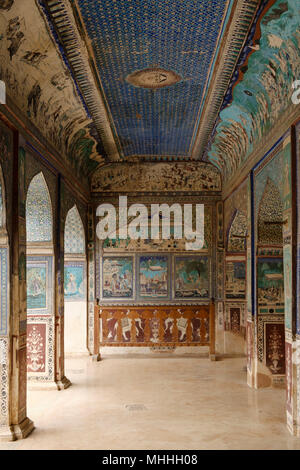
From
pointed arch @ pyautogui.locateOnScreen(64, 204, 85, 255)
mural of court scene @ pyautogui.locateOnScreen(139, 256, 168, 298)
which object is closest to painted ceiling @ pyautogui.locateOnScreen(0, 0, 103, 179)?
pointed arch @ pyautogui.locateOnScreen(64, 204, 85, 255)

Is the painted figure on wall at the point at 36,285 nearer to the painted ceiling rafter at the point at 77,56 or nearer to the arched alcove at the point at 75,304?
the painted ceiling rafter at the point at 77,56

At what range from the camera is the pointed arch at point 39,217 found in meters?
8.36

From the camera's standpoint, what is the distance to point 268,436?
6039mm

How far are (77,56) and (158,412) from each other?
535 cm

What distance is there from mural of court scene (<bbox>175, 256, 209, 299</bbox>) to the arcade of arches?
38mm

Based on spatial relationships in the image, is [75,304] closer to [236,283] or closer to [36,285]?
[36,285]

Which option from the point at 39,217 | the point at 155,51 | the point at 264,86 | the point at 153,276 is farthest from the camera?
the point at 153,276

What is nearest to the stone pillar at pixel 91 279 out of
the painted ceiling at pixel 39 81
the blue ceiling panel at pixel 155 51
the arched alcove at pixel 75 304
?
the arched alcove at pixel 75 304

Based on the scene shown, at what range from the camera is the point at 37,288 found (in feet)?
28.5

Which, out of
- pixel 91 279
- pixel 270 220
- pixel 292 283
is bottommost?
pixel 91 279

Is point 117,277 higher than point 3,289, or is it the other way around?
point 3,289

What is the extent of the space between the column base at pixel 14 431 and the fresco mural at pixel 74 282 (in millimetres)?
6162

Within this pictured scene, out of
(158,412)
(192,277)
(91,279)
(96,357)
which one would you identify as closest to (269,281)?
(158,412)

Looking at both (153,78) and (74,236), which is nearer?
(153,78)
